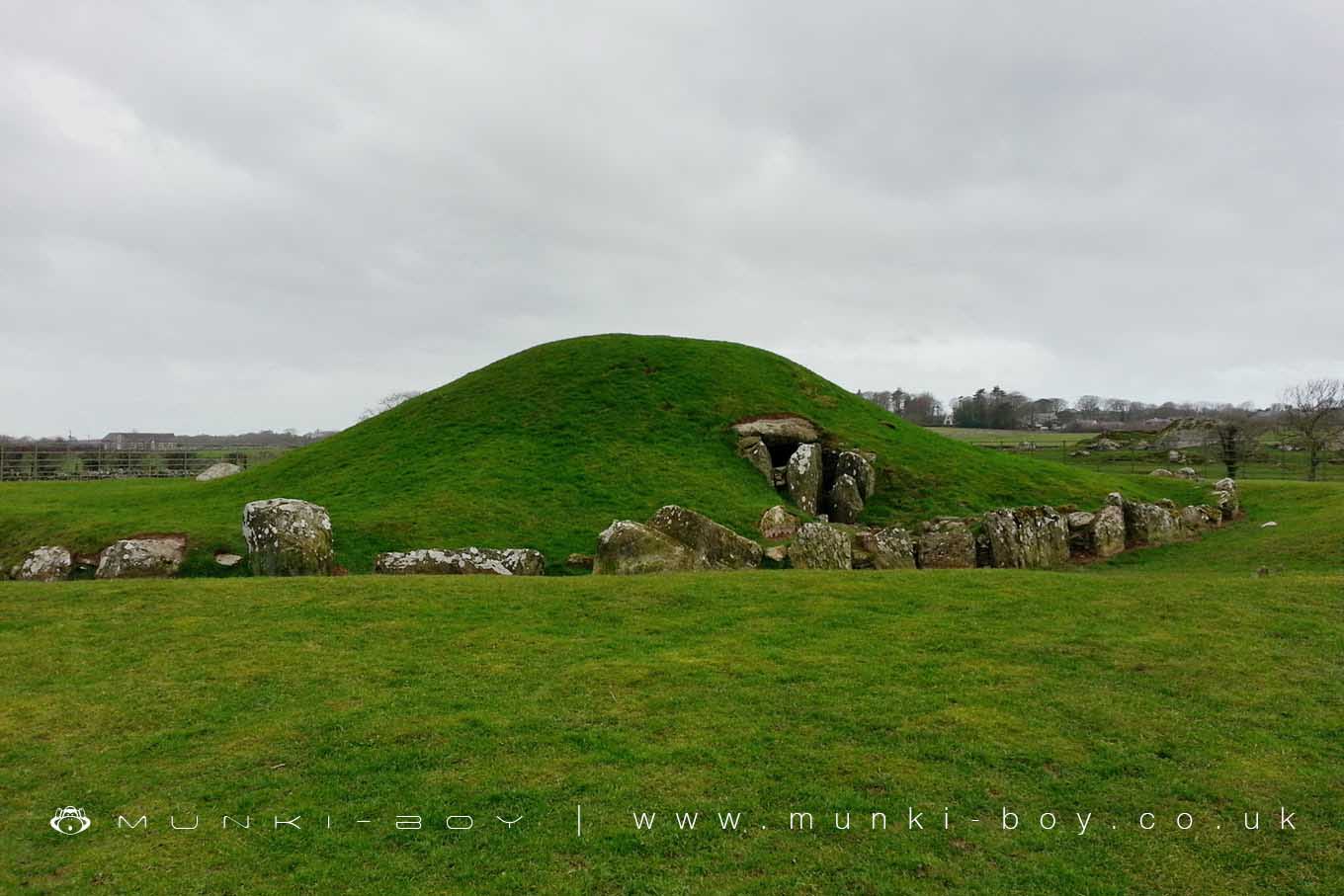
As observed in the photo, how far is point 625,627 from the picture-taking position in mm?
13109

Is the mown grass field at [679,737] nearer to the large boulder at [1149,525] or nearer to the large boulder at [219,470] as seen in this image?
the large boulder at [1149,525]

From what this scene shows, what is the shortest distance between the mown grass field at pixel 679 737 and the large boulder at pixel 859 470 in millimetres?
15654

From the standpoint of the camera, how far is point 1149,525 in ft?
94.0

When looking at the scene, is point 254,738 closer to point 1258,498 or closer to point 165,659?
point 165,659

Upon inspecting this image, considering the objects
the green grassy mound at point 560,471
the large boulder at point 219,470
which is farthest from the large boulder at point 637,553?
the large boulder at point 219,470

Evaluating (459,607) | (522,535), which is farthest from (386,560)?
(459,607)

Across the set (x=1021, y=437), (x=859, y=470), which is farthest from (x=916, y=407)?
(x=859, y=470)

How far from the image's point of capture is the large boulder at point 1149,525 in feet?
93.7

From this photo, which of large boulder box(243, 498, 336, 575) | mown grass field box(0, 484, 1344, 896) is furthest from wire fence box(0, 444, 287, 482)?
mown grass field box(0, 484, 1344, 896)

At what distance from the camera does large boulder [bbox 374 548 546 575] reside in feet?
66.2

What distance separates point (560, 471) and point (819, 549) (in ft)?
39.2

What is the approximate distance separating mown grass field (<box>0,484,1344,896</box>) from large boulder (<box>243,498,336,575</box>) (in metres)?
5.86

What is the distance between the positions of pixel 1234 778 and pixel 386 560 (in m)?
18.9

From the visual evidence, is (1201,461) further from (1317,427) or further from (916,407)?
(916,407)
